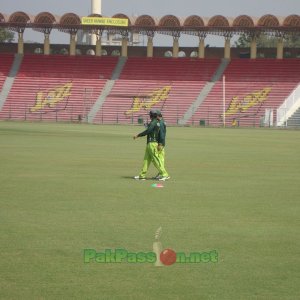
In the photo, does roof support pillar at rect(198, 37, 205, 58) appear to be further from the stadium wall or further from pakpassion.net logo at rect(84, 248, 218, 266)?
pakpassion.net logo at rect(84, 248, 218, 266)

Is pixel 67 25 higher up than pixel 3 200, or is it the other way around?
pixel 67 25

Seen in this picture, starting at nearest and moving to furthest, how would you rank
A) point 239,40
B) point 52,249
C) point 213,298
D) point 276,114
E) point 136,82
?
1. point 213,298
2. point 52,249
3. point 276,114
4. point 136,82
5. point 239,40

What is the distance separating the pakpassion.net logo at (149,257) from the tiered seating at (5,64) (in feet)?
212

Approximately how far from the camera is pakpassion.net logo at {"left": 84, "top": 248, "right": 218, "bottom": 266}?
29.7 ft

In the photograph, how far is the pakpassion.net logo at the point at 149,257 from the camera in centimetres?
905

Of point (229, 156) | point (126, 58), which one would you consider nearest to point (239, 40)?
point (126, 58)

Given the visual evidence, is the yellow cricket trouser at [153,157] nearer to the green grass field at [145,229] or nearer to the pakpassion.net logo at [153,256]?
the green grass field at [145,229]

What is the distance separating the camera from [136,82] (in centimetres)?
7062

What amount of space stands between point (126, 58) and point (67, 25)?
625 centimetres

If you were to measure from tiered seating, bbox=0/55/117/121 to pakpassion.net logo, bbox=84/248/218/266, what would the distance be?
58.3m

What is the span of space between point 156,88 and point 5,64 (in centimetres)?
1572

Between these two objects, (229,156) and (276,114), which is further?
(276,114)

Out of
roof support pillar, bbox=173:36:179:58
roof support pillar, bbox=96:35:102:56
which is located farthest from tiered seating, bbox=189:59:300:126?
roof support pillar, bbox=96:35:102:56

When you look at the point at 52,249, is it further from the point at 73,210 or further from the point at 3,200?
the point at 3,200
